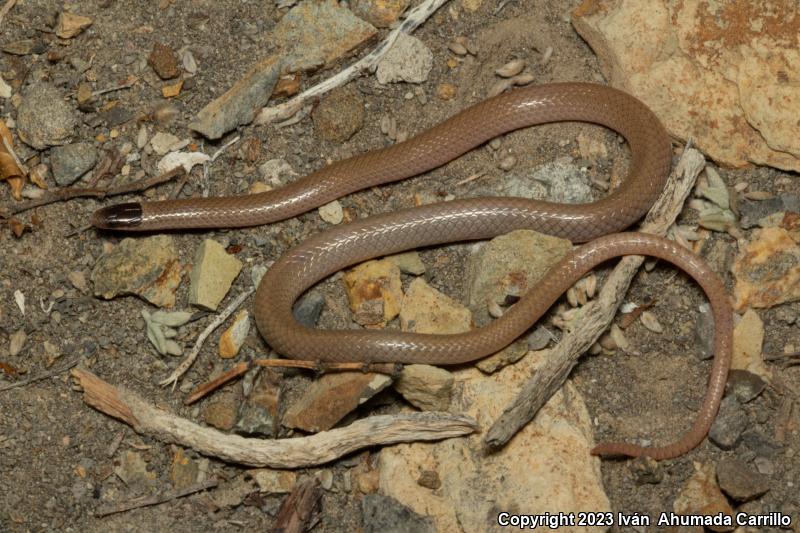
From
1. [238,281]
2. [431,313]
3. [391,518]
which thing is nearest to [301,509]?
[391,518]

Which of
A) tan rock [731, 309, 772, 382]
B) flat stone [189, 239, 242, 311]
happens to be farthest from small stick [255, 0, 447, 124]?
tan rock [731, 309, 772, 382]

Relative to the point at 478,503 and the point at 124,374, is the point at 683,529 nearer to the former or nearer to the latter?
the point at 478,503

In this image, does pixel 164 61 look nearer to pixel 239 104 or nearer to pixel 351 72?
pixel 239 104

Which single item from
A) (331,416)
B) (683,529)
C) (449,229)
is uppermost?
(449,229)


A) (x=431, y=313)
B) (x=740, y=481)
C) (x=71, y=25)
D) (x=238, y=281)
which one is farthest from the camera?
(x=71, y=25)

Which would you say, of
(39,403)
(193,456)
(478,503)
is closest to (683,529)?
(478,503)

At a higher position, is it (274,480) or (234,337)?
(234,337)
